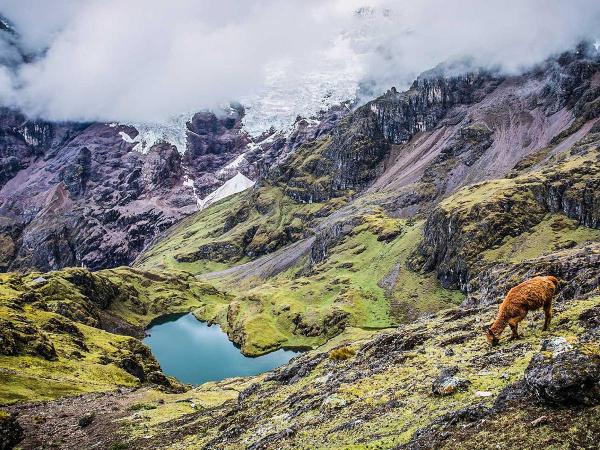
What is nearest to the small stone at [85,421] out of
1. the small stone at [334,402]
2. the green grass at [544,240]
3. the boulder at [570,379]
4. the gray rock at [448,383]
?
the small stone at [334,402]

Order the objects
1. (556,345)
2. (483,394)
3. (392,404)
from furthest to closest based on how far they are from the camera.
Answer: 1. (392,404)
2. (483,394)
3. (556,345)

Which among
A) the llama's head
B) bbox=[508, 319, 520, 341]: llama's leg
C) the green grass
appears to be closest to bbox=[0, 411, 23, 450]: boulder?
the llama's head

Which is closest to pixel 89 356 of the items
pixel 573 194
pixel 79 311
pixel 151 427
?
pixel 151 427

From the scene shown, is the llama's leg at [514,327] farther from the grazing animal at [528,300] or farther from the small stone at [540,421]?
the small stone at [540,421]

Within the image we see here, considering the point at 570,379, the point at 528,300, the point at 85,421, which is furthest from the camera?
the point at 85,421

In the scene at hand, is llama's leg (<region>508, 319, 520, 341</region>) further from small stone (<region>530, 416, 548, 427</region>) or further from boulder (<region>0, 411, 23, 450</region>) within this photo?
boulder (<region>0, 411, 23, 450</region>)

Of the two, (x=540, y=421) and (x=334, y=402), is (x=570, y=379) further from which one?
(x=334, y=402)

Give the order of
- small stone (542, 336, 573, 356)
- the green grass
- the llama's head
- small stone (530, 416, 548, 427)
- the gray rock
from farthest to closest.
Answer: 1. the green grass
2. the llama's head
3. the gray rock
4. small stone (542, 336, 573, 356)
5. small stone (530, 416, 548, 427)

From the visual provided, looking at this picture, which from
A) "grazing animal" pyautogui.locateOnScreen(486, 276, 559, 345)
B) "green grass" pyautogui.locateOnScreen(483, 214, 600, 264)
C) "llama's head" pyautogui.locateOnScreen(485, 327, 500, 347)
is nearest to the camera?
"grazing animal" pyautogui.locateOnScreen(486, 276, 559, 345)

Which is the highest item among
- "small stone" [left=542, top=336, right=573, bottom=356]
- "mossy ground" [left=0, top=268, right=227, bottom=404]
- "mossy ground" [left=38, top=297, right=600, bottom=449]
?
"mossy ground" [left=0, top=268, right=227, bottom=404]

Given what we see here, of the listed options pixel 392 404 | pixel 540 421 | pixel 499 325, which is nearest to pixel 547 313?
pixel 499 325

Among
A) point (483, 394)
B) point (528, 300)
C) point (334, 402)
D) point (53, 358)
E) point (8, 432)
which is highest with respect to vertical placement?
point (53, 358)

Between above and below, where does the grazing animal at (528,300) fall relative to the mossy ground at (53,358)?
below

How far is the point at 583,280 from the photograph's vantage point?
52.5 m
